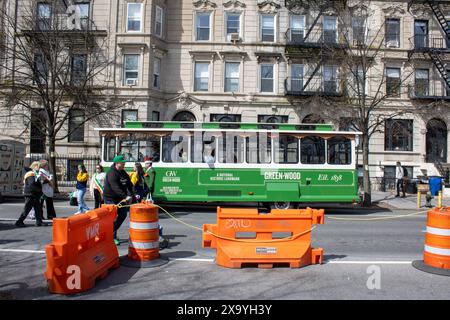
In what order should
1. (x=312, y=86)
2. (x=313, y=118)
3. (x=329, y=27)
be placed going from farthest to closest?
1. (x=329, y=27)
2. (x=312, y=86)
3. (x=313, y=118)

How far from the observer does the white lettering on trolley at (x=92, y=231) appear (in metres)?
5.44

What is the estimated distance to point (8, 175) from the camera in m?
16.9

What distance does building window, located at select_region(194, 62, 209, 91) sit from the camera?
2531 centimetres

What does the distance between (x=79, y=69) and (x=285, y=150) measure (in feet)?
50.0

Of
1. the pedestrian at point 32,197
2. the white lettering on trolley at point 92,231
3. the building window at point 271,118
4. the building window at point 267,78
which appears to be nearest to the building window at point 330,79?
the building window at point 271,118

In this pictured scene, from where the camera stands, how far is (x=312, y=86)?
2509 centimetres

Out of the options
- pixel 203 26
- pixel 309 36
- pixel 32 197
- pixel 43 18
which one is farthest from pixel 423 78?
pixel 32 197

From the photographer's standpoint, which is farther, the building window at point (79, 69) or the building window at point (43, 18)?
the building window at point (79, 69)

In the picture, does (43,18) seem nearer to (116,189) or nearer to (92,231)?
(116,189)

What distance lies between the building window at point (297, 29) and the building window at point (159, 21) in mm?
8972

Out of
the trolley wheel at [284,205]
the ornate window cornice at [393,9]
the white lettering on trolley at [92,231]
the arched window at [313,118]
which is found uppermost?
the ornate window cornice at [393,9]

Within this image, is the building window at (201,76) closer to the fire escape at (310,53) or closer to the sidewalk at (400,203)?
the fire escape at (310,53)
